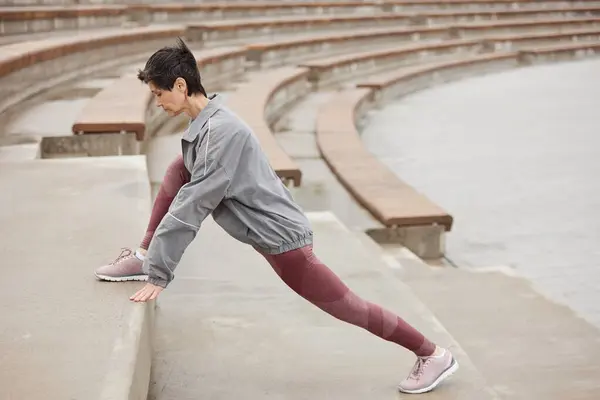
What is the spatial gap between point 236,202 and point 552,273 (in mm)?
2618

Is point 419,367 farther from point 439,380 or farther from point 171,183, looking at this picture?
point 171,183

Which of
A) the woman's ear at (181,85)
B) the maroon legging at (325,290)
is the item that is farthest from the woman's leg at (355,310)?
the woman's ear at (181,85)

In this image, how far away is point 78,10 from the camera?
9039mm

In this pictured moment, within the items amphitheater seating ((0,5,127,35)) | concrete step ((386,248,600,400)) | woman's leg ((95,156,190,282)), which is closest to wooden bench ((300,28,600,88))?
amphitheater seating ((0,5,127,35))

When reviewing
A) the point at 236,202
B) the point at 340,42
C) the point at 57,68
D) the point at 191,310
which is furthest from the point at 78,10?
the point at 236,202

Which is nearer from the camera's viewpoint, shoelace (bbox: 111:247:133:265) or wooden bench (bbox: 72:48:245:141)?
shoelace (bbox: 111:247:133:265)

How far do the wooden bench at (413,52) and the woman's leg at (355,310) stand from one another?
7.12 metres

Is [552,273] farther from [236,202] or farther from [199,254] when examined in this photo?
[236,202]

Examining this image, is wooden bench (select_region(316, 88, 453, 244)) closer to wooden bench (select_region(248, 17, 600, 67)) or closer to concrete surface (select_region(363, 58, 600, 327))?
concrete surface (select_region(363, 58, 600, 327))

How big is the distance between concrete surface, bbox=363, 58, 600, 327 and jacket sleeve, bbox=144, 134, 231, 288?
7.25 ft

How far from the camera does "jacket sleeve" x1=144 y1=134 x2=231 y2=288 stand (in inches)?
81.5

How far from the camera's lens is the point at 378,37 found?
12219 millimetres

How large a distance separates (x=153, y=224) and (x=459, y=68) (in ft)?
32.6

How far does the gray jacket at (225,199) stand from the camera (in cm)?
208
